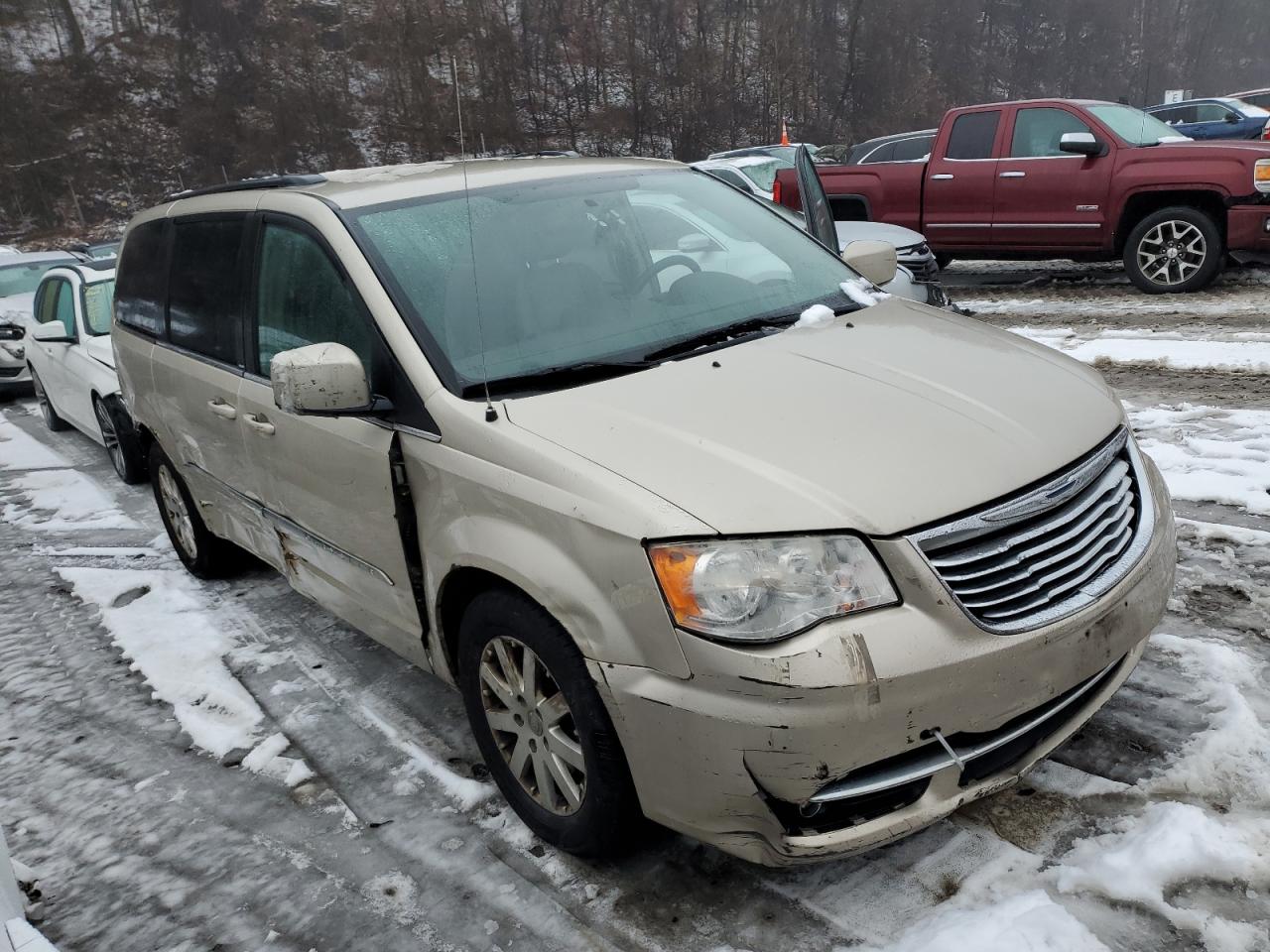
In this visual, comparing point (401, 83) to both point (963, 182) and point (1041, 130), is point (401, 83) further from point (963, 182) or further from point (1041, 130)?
point (1041, 130)

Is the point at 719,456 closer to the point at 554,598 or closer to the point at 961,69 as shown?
the point at 554,598

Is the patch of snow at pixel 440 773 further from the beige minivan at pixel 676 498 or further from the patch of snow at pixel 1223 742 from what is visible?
the patch of snow at pixel 1223 742

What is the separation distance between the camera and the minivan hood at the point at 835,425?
2229 mm

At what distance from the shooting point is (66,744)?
11.9 ft

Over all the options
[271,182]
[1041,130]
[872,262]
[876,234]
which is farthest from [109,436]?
[1041,130]

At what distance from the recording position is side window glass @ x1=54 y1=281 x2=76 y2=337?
8.09 metres

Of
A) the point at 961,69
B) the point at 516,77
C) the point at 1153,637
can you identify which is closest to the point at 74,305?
the point at 1153,637

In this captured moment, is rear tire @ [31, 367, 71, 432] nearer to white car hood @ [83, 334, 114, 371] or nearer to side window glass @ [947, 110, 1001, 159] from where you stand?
white car hood @ [83, 334, 114, 371]

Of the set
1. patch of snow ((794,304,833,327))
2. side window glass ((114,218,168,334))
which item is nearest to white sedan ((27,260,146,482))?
side window glass ((114,218,168,334))

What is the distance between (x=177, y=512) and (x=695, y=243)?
3.10 meters

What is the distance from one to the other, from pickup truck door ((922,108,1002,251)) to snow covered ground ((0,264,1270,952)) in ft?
20.7

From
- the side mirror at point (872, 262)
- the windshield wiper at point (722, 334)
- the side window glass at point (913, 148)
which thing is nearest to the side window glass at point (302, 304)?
the windshield wiper at point (722, 334)

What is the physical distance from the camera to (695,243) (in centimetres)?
365

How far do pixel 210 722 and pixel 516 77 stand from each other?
36.1 metres
